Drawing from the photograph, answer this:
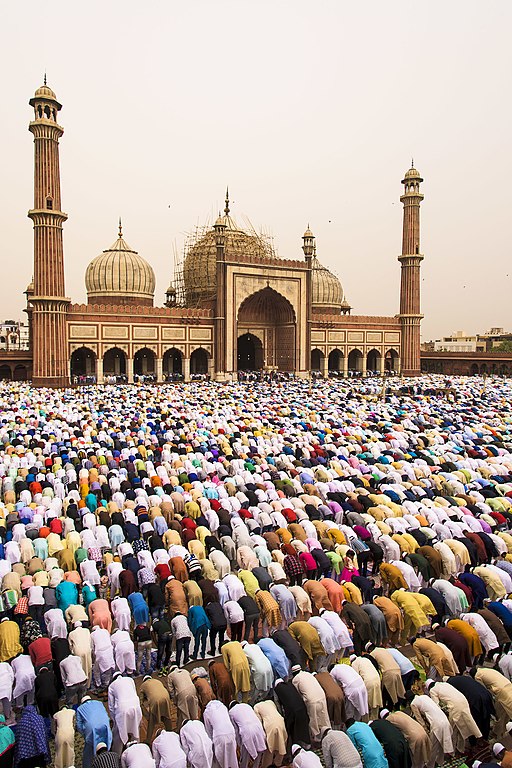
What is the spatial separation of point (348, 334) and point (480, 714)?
39718mm

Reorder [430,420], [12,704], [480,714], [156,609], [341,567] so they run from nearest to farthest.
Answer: [480,714], [12,704], [156,609], [341,567], [430,420]

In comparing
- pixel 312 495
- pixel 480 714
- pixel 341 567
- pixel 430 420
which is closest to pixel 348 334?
pixel 430 420

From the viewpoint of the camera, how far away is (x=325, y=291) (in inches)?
1932

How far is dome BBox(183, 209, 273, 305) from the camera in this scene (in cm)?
4272

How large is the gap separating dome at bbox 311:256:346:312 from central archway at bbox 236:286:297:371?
800cm

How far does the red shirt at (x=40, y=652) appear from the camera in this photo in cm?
555

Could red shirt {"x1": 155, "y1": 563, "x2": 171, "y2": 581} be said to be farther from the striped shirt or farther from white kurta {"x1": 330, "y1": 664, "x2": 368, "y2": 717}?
Answer: the striped shirt

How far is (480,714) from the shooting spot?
489 centimetres

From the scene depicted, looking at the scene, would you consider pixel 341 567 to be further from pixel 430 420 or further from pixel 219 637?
pixel 430 420

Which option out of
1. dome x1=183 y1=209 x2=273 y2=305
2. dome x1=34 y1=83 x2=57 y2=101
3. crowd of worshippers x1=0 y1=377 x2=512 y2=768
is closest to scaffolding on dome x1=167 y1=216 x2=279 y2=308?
dome x1=183 y1=209 x2=273 y2=305

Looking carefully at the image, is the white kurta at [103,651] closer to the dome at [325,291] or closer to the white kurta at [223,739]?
the white kurta at [223,739]

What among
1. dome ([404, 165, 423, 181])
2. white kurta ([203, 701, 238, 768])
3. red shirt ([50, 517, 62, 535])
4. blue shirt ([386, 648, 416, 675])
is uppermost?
dome ([404, 165, 423, 181])

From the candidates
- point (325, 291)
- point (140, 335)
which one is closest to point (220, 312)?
point (140, 335)

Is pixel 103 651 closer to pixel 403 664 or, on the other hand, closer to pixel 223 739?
pixel 223 739
